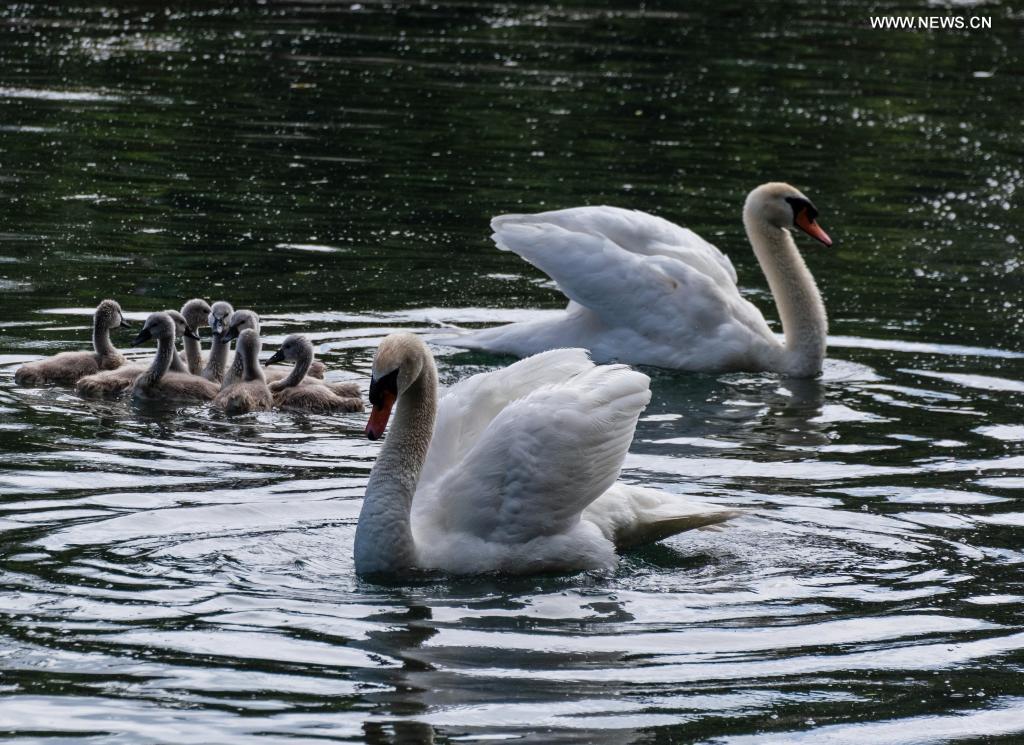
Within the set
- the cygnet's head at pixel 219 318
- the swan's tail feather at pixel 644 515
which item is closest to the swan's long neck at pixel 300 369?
the cygnet's head at pixel 219 318

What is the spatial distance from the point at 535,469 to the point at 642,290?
4.87 m

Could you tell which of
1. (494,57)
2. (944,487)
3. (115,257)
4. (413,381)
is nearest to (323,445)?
(413,381)

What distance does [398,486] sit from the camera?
26.5 feet

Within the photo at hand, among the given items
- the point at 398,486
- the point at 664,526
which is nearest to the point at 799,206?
the point at 664,526

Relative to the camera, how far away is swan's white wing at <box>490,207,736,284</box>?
511 inches

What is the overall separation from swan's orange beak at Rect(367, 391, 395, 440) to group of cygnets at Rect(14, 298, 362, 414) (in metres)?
3.11

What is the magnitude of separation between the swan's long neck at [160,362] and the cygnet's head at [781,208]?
4.50 meters

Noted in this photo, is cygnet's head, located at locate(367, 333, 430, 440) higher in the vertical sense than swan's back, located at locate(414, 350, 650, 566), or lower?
higher

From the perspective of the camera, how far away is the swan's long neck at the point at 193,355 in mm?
12281

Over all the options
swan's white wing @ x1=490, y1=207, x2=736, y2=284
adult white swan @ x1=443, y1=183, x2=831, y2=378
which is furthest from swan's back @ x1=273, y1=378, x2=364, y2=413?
swan's white wing @ x1=490, y1=207, x2=736, y2=284

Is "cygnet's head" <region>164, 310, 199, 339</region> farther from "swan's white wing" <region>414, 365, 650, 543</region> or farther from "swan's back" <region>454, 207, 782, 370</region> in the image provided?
"swan's white wing" <region>414, 365, 650, 543</region>

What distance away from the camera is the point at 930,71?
2638 cm

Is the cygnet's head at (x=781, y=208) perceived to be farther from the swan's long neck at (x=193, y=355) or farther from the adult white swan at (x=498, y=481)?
the adult white swan at (x=498, y=481)

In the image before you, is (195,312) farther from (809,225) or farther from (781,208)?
(809,225)
